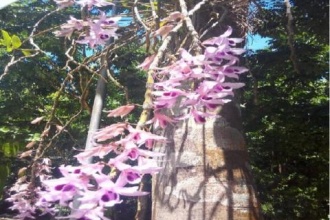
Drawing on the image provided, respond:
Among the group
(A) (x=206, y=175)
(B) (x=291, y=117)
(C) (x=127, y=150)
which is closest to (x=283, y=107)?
(B) (x=291, y=117)

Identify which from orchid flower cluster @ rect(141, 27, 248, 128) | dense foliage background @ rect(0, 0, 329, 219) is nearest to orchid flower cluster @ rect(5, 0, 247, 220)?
orchid flower cluster @ rect(141, 27, 248, 128)

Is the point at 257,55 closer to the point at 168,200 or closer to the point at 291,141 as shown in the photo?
the point at 291,141

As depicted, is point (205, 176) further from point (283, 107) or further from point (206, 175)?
point (283, 107)

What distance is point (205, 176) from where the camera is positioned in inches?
17.2

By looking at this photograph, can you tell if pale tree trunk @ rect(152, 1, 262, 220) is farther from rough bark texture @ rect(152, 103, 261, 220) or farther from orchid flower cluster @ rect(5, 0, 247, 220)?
orchid flower cluster @ rect(5, 0, 247, 220)

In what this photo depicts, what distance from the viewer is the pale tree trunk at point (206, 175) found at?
16.8 inches

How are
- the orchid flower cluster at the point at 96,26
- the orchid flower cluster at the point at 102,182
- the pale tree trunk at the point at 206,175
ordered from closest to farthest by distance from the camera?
the orchid flower cluster at the point at 102,182 < the pale tree trunk at the point at 206,175 < the orchid flower cluster at the point at 96,26

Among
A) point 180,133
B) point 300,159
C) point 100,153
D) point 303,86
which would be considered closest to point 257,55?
point 303,86

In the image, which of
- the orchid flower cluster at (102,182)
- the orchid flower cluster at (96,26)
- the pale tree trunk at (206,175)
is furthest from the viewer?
the orchid flower cluster at (96,26)

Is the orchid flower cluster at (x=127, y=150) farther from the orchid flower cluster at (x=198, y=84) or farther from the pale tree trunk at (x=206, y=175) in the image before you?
the pale tree trunk at (x=206, y=175)

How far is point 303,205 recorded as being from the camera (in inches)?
24.5

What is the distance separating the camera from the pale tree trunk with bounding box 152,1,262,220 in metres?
0.43

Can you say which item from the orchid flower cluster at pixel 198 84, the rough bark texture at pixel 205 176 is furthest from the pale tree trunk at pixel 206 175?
the orchid flower cluster at pixel 198 84

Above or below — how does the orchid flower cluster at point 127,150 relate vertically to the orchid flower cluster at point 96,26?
below
